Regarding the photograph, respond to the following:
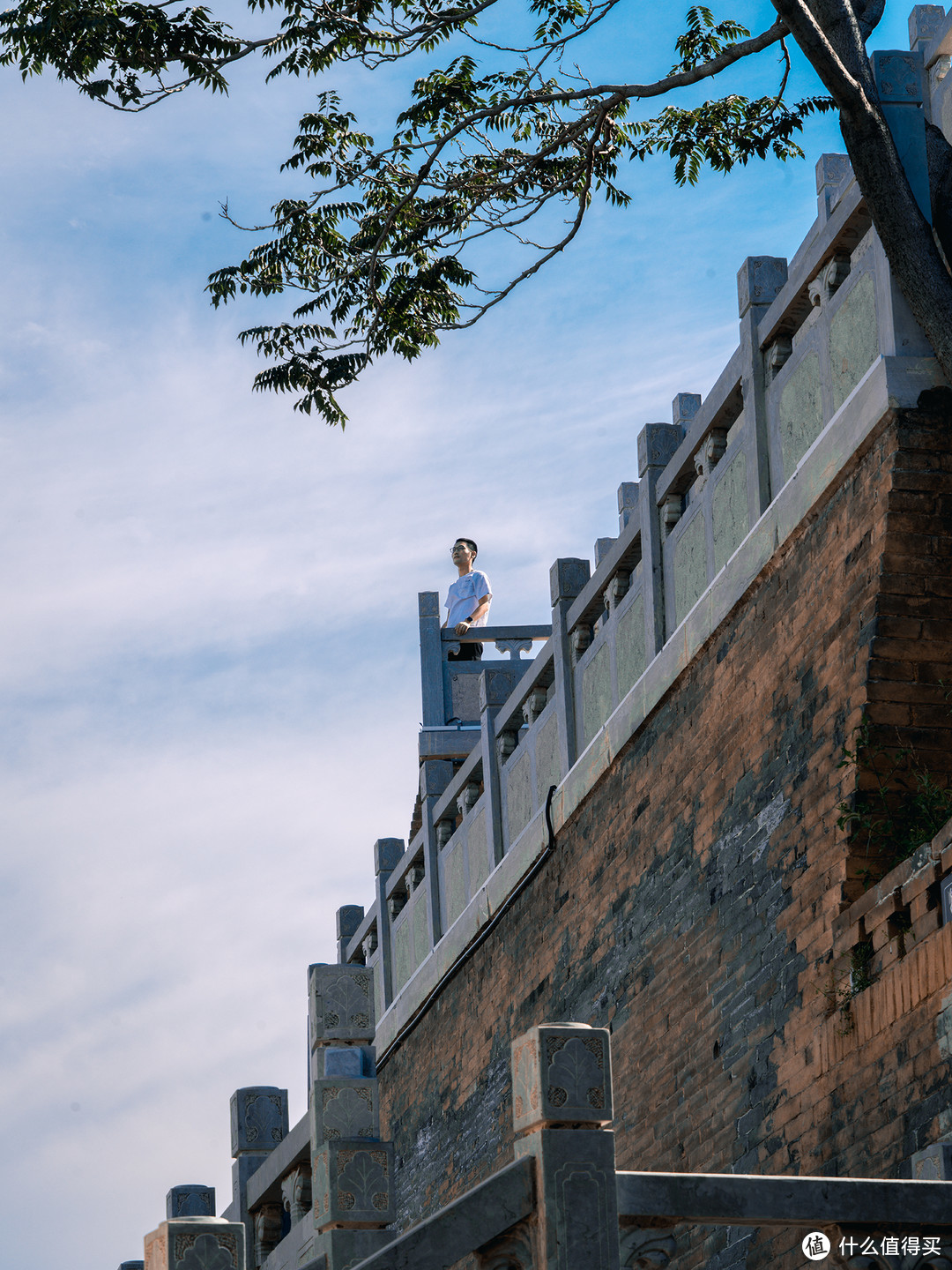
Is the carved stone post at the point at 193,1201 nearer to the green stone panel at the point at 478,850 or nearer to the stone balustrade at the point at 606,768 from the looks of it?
the stone balustrade at the point at 606,768

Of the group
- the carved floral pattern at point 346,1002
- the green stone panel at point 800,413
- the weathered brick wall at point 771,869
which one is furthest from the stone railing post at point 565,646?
the green stone panel at point 800,413

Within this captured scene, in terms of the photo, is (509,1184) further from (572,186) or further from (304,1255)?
(572,186)

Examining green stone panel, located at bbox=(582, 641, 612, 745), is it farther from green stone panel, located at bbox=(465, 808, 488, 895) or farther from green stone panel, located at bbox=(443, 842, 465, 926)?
green stone panel, located at bbox=(443, 842, 465, 926)

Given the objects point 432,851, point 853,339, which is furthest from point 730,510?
point 432,851

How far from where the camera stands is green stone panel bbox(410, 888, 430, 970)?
59.4ft

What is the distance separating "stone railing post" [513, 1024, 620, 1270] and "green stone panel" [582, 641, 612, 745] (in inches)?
298

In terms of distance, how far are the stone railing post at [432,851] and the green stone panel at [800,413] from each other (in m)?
8.06

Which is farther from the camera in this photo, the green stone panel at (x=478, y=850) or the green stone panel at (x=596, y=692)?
the green stone panel at (x=478, y=850)

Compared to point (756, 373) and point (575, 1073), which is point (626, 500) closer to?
point (756, 373)

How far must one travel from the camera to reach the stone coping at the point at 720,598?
370 inches

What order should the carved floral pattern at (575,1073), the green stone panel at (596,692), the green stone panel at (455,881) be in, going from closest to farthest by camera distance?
the carved floral pattern at (575,1073), the green stone panel at (596,692), the green stone panel at (455,881)

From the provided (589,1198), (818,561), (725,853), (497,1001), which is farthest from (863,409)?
(497,1001)

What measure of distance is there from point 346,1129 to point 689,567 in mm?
3901

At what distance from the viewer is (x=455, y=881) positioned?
17.3 meters
